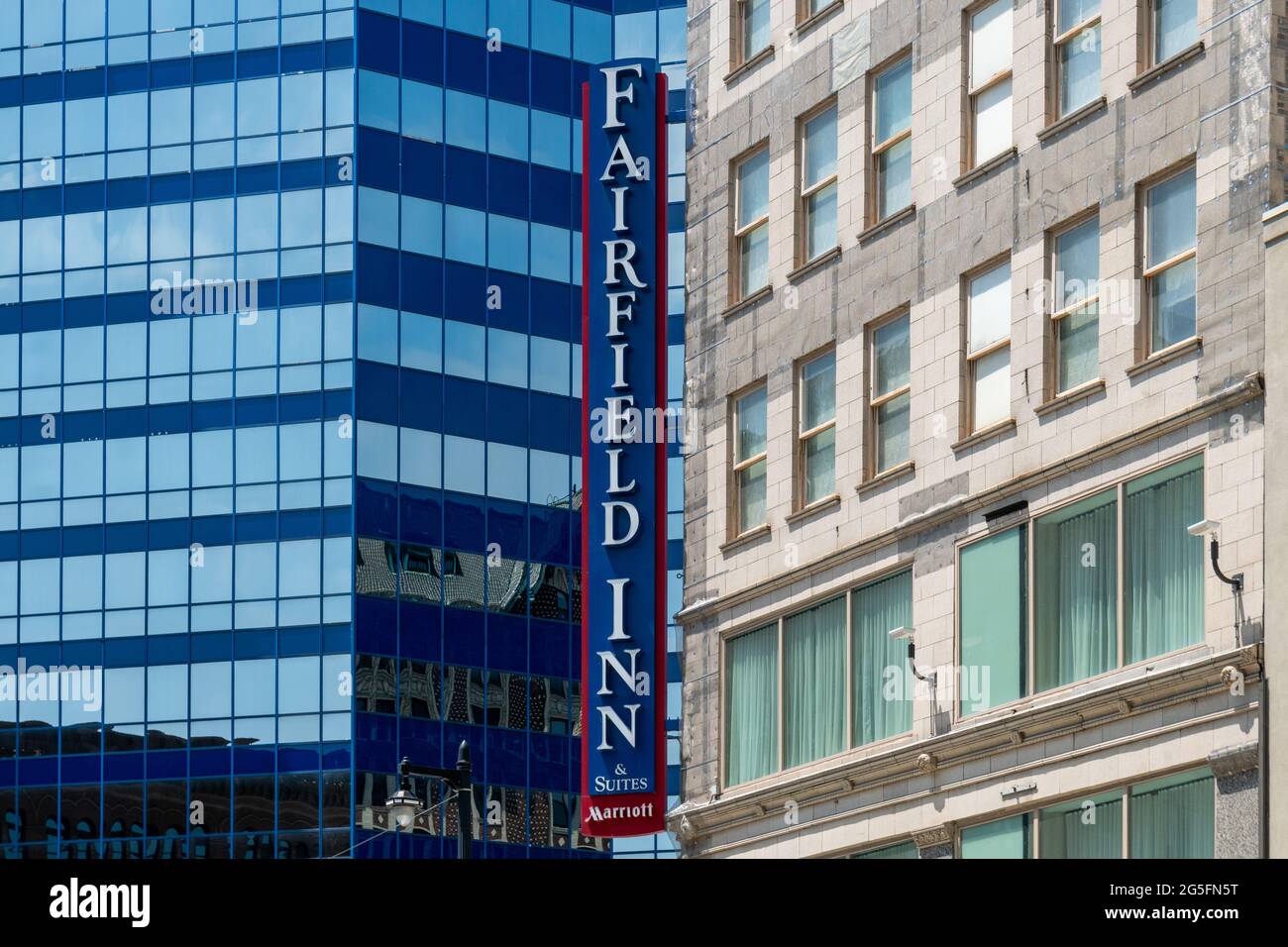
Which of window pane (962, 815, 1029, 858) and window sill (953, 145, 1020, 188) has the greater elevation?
window sill (953, 145, 1020, 188)

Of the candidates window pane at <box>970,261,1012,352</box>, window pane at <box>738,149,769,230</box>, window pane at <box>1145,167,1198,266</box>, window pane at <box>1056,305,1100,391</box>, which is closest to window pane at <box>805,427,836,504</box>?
window pane at <box>970,261,1012,352</box>

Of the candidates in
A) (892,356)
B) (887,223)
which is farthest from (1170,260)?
(887,223)

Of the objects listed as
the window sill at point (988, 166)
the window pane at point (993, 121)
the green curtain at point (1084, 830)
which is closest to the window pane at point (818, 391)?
the window sill at point (988, 166)

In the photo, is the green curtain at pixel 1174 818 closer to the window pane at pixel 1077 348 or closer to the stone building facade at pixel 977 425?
the stone building facade at pixel 977 425

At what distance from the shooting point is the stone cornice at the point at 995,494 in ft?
96.9

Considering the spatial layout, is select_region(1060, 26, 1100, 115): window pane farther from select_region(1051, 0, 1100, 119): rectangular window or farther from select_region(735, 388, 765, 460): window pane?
select_region(735, 388, 765, 460): window pane

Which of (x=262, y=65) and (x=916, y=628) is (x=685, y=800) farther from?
(x=262, y=65)

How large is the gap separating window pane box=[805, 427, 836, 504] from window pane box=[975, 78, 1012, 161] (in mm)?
4975

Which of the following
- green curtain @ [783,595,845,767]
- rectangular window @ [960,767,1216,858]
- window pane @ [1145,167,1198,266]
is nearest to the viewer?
rectangular window @ [960,767,1216,858]

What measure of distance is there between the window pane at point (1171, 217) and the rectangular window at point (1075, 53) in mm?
2161

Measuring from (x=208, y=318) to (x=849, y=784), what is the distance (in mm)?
44792

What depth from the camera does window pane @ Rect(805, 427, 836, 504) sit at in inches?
1489

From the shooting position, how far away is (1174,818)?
Answer: 29422 mm
